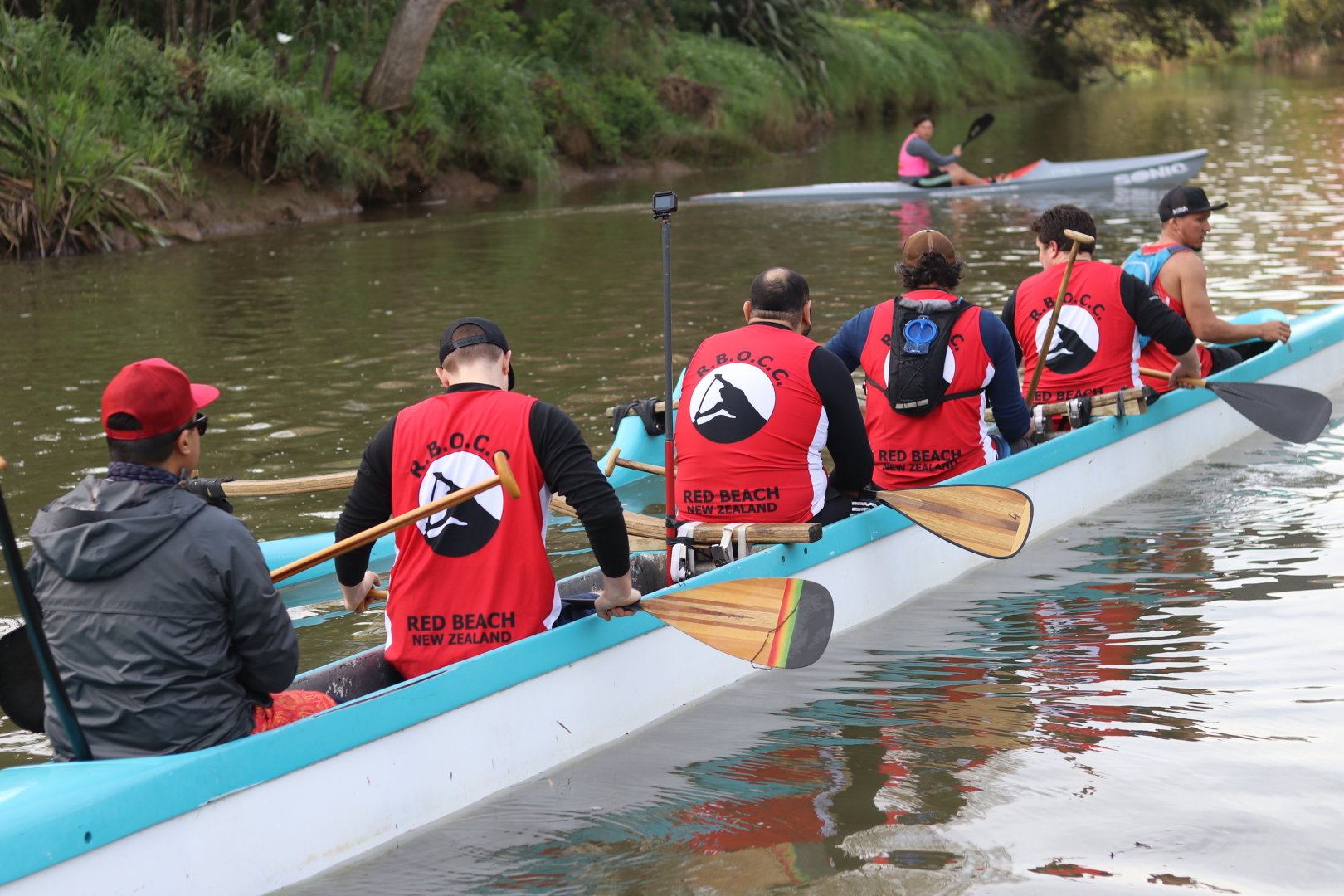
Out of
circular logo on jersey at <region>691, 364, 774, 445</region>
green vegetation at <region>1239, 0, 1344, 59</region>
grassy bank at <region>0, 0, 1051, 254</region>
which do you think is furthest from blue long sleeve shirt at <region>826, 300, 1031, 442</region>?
green vegetation at <region>1239, 0, 1344, 59</region>

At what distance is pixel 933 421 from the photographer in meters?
→ 6.24

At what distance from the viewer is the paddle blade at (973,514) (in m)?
5.80

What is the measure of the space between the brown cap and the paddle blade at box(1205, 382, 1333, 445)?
2443 millimetres

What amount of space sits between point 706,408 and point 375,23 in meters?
19.6

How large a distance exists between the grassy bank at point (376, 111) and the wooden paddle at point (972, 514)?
42.1ft

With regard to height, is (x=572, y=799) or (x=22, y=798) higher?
(x=22, y=798)

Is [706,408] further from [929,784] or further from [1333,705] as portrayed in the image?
[1333,705]

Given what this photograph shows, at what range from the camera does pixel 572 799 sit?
425 centimetres

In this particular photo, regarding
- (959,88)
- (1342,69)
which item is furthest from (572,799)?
(1342,69)

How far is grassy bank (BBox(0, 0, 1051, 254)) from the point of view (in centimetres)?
1631

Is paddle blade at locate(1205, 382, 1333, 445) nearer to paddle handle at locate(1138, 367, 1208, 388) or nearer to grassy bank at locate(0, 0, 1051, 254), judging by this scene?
paddle handle at locate(1138, 367, 1208, 388)

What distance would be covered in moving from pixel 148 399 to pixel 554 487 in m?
1.24

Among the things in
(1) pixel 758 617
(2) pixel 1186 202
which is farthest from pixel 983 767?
(2) pixel 1186 202

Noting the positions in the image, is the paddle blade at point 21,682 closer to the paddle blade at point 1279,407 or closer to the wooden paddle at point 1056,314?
the wooden paddle at point 1056,314
